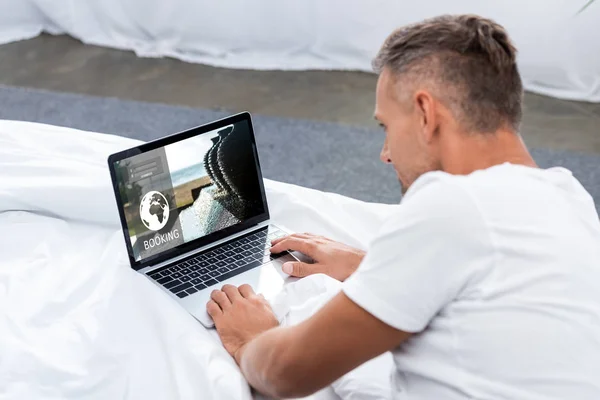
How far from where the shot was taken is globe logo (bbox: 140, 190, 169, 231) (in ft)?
4.65

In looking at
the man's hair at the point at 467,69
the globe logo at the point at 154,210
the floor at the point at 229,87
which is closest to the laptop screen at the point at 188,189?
the globe logo at the point at 154,210

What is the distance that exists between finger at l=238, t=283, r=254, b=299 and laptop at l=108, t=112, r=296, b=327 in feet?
0.13

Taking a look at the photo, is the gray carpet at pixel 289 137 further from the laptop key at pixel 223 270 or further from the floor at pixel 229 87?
the laptop key at pixel 223 270

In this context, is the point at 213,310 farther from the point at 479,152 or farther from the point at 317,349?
the point at 479,152

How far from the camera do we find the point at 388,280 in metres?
0.96

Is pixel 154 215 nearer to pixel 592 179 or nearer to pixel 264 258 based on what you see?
pixel 264 258

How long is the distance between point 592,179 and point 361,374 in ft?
5.77

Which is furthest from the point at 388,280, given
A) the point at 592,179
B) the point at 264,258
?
the point at 592,179

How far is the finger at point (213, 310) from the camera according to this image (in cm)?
130

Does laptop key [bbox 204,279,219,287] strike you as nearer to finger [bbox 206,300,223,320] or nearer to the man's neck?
finger [bbox 206,300,223,320]

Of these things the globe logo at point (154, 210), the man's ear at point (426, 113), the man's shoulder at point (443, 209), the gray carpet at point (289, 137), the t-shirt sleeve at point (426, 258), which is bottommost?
the gray carpet at point (289, 137)

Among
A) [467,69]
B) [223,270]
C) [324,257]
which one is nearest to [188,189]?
[223,270]

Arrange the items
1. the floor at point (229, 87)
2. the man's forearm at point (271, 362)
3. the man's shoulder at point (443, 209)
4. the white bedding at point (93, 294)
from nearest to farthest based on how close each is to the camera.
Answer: the man's shoulder at point (443, 209)
the man's forearm at point (271, 362)
the white bedding at point (93, 294)
the floor at point (229, 87)

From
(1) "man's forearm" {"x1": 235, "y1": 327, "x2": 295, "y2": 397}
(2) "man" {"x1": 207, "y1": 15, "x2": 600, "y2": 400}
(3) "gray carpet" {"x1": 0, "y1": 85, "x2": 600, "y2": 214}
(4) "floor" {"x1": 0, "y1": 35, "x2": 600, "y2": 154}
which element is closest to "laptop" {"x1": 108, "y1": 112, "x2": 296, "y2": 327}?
(1) "man's forearm" {"x1": 235, "y1": 327, "x2": 295, "y2": 397}
